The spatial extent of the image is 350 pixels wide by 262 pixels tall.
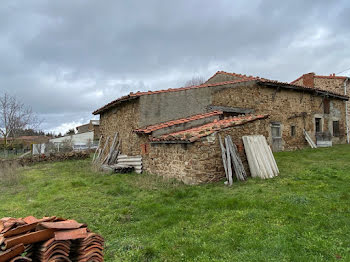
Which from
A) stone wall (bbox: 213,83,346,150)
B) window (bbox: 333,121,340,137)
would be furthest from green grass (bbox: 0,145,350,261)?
window (bbox: 333,121,340,137)

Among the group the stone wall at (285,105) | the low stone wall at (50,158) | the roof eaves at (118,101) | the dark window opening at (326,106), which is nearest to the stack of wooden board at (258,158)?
the stone wall at (285,105)

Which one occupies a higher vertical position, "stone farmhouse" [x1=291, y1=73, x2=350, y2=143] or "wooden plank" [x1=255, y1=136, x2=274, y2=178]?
"stone farmhouse" [x1=291, y1=73, x2=350, y2=143]

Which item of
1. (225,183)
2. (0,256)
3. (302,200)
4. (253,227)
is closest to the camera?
(0,256)

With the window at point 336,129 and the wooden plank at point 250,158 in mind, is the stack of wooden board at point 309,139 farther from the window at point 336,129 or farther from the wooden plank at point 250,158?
the wooden plank at point 250,158

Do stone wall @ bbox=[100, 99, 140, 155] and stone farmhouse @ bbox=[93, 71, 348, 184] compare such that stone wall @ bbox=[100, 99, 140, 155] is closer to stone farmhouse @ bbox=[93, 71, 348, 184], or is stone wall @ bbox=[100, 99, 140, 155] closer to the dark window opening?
stone farmhouse @ bbox=[93, 71, 348, 184]

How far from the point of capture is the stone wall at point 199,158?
7406 mm

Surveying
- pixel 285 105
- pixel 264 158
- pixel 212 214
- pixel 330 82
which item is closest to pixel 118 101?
pixel 264 158

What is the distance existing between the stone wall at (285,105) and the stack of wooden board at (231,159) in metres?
4.36

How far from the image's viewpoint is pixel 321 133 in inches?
640

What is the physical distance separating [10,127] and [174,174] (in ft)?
85.4

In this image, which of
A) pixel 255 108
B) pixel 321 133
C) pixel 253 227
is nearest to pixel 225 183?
→ pixel 253 227

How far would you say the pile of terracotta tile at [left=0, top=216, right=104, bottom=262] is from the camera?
2311 millimetres

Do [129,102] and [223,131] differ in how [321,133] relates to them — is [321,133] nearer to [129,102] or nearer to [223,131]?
[223,131]

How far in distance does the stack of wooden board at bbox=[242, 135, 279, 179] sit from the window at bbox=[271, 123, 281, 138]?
19.7ft
